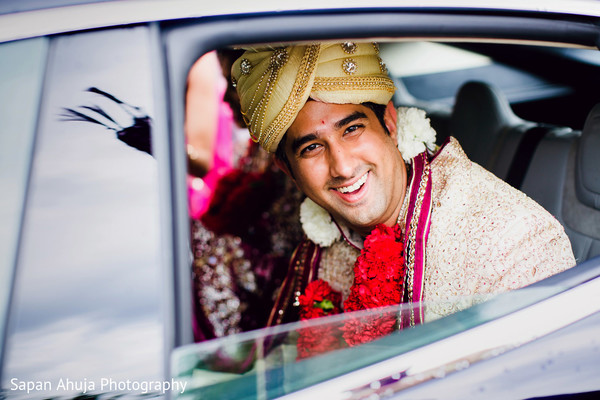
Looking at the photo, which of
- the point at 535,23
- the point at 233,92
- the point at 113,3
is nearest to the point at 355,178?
the point at 535,23

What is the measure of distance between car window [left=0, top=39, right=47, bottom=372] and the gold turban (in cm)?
81

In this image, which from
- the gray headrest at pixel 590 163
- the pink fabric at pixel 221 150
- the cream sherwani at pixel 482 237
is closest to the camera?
the cream sherwani at pixel 482 237

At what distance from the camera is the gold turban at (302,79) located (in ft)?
5.11

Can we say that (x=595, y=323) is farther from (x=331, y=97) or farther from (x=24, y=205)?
(x=24, y=205)

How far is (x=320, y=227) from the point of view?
82.4 inches

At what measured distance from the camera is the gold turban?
5.11ft

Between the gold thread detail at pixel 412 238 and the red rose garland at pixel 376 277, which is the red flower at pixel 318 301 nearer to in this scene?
the red rose garland at pixel 376 277

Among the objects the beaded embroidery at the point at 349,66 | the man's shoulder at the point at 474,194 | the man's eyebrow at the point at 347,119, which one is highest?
the beaded embroidery at the point at 349,66

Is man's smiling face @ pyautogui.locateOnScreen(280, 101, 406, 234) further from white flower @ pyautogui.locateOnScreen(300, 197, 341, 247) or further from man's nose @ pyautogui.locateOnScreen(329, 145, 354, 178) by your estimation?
white flower @ pyautogui.locateOnScreen(300, 197, 341, 247)

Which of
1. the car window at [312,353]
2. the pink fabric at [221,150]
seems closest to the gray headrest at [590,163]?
the car window at [312,353]

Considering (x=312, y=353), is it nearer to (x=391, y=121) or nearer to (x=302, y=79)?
(x=302, y=79)

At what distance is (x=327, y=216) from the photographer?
210 centimetres

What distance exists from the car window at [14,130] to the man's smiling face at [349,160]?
36.3 inches

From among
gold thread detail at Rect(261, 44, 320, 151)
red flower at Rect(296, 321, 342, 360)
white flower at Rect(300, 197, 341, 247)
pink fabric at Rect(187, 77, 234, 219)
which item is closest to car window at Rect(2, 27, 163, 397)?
red flower at Rect(296, 321, 342, 360)
